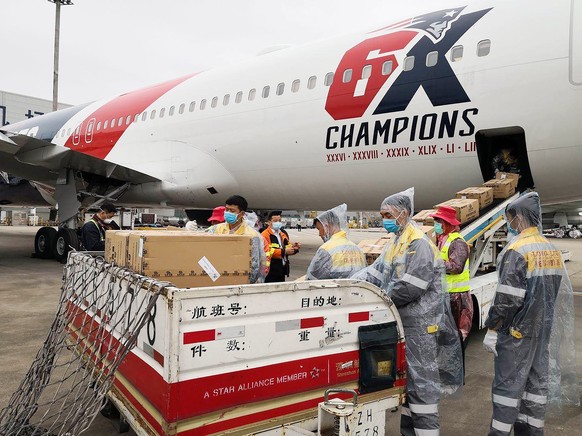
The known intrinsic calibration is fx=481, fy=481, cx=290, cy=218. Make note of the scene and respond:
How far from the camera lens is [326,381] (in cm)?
285

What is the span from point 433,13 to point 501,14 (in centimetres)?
119

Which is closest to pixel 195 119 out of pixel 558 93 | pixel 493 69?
pixel 493 69

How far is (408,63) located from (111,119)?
917cm

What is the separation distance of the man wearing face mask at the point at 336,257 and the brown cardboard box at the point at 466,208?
2.07 metres

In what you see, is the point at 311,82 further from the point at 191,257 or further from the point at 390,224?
the point at 191,257

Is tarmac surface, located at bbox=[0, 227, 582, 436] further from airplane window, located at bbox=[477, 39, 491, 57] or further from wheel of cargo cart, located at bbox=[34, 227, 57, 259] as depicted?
airplane window, located at bbox=[477, 39, 491, 57]

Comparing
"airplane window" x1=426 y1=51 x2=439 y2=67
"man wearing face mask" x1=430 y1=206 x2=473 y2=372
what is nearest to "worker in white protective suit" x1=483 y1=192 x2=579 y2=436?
"man wearing face mask" x1=430 y1=206 x2=473 y2=372

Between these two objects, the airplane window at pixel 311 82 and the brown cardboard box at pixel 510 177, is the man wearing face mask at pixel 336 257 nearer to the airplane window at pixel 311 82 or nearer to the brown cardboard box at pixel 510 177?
the brown cardboard box at pixel 510 177

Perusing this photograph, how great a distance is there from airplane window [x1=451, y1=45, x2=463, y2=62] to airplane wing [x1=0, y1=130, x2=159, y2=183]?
7.50m

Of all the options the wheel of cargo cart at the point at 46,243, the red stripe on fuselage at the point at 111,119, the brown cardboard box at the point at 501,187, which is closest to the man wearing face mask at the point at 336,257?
the brown cardboard box at the point at 501,187

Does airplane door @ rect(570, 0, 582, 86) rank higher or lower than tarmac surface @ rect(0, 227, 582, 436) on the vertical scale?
higher

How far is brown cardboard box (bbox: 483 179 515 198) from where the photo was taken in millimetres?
6902

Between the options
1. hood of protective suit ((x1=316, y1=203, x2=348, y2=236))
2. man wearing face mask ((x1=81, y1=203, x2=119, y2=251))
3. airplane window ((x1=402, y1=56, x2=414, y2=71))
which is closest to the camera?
hood of protective suit ((x1=316, y1=203, x2=348, y2=236))

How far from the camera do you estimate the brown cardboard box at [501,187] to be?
6902 millimetres
